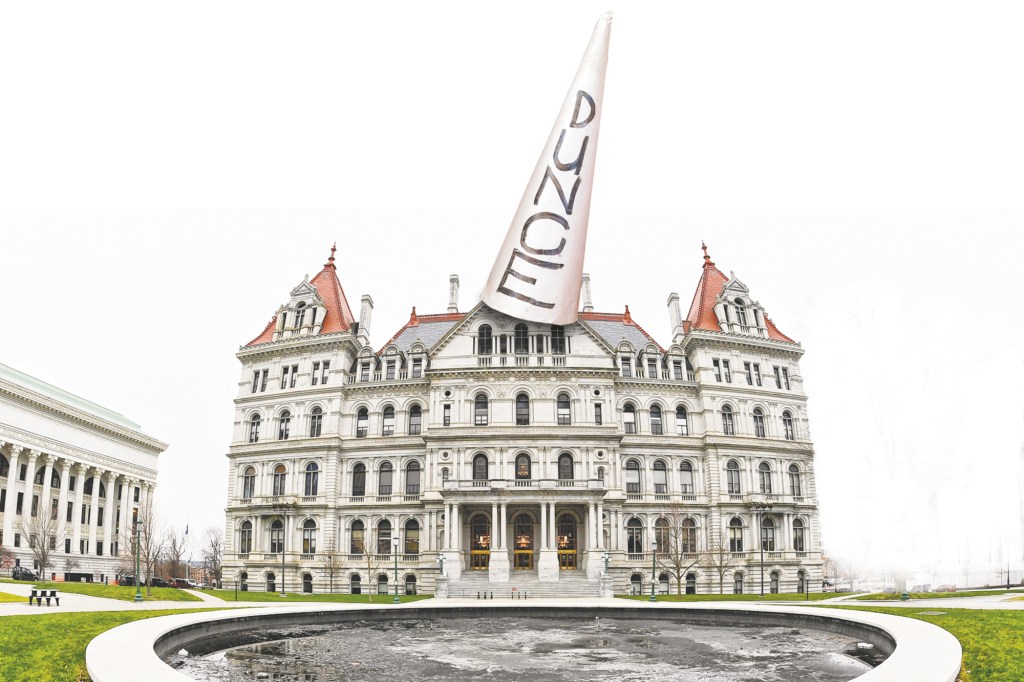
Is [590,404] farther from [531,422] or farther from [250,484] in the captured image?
[250,484]

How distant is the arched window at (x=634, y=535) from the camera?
51.3m

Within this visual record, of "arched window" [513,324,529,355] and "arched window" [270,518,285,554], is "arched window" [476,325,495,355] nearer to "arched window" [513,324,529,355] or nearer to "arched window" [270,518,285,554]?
"arched window" [513,324,529,355]

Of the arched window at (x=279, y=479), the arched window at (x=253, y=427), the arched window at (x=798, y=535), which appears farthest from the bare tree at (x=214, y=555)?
the arched window at (x=798, y=535)

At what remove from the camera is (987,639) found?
53.0 feet

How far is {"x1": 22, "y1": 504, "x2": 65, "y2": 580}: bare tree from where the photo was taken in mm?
58750

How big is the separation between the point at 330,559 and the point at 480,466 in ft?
38.9

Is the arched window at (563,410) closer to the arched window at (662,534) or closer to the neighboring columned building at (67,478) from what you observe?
the arched window at (662,534)

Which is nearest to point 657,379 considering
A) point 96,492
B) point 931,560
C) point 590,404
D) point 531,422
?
point 590,404

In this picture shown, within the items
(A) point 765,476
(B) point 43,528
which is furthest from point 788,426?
(B) point 43,528

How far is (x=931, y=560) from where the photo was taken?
1662 inches

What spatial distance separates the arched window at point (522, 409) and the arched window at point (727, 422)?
14553mm

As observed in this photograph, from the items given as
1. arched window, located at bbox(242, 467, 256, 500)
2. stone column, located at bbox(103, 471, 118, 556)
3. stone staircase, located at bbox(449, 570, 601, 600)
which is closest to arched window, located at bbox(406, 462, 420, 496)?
stone staircase, located at bbox(449, 570, 601, 600)

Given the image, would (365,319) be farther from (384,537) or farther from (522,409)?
(384,537)

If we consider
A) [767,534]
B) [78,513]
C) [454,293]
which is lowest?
[767,534]
